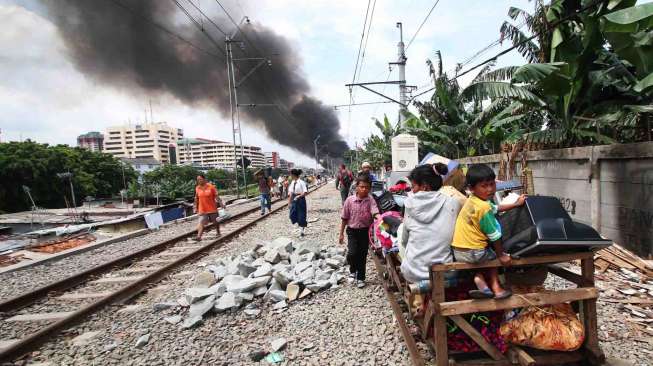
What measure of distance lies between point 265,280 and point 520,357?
129 inches

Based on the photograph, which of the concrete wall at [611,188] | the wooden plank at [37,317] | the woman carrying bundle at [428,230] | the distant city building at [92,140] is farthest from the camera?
the distant city building at [92,140]

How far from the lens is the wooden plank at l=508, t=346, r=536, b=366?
87.8 inches

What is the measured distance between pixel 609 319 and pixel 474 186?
250 centimetres

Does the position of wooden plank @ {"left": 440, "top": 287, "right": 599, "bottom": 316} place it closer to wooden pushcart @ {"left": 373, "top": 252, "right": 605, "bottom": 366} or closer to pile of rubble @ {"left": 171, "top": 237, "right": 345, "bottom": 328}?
wooden pushcart @ {"left": 373, "top": 252, "right": 605, "bottom": 366}

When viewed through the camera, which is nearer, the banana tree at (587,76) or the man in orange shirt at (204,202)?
the banana tree at (587,76)

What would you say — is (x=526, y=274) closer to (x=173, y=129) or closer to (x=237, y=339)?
(x=237, y=339)

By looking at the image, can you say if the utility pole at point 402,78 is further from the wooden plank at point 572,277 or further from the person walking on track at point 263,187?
the wooden plank at point 572,277

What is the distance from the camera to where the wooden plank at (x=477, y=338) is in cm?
248

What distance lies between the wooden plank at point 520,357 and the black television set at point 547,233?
2.14 feet

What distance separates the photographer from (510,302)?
2420 mm

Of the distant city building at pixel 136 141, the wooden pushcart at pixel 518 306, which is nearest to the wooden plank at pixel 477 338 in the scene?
the wooden pushcart at pixel 518 306

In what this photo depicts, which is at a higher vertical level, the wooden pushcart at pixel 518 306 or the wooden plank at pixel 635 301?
the wooden pushcart at pixel 518 306

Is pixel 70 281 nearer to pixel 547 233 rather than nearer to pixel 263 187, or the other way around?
pixel 547 233

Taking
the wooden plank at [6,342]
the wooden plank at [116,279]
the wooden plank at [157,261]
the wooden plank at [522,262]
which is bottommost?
the wooden plank at [6,342]
